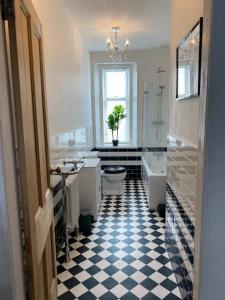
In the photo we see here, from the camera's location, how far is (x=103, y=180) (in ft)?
14.4

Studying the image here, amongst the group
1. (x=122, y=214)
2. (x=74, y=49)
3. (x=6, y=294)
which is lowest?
(x=122, y=214)

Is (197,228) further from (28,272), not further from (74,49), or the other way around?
(74,49)

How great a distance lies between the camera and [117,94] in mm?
5516

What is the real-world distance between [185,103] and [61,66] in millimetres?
1659

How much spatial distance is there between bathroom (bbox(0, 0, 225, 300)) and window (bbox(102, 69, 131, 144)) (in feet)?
0.08

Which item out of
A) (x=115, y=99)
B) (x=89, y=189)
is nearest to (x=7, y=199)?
(x=89, y=189)

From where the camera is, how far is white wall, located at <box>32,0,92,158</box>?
2260 mm

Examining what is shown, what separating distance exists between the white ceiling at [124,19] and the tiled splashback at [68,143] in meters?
1.54

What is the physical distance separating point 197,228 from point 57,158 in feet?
6.03

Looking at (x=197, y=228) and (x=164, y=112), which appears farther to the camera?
(x=164, y=112)

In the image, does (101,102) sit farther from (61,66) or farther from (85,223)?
(85,223)

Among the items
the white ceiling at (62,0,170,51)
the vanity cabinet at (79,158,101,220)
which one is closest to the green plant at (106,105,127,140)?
the white ceiling at (62,0,170,51)

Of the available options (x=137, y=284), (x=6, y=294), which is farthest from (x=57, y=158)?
(x=6, y=294)

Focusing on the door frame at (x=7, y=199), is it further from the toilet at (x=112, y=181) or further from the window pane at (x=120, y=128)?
the window pane at (x=120, y=128)
